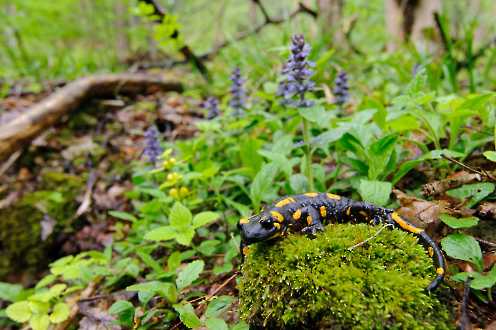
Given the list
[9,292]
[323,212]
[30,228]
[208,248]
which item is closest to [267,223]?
[323,212]

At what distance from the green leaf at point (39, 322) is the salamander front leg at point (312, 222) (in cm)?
220

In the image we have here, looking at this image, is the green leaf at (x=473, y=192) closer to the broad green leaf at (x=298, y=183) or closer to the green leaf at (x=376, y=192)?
the green leaf at (x=376, y=192)

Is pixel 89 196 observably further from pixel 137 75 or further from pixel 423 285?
pixel 423 285

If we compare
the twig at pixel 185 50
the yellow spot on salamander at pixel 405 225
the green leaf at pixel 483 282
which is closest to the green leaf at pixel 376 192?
the yellow spot on salamander at pixel 405 225

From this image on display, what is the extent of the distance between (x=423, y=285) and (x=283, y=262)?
71 centimetres

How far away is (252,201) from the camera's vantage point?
2.90 metres

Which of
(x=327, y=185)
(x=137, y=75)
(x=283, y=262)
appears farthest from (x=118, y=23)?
(x=283, y=262)

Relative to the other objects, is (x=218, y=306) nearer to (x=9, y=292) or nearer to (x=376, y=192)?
(x=376, y=192)

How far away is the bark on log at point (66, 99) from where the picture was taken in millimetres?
4622

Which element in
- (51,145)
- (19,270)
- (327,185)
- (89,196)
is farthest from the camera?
(51,145)

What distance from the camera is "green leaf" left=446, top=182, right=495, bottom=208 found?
2.23 m

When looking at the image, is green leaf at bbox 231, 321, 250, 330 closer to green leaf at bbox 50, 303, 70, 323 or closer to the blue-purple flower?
green leaf at bbox 50, 303, 70, 323

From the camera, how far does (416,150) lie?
3.30 meters

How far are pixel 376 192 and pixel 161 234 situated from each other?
152cm
